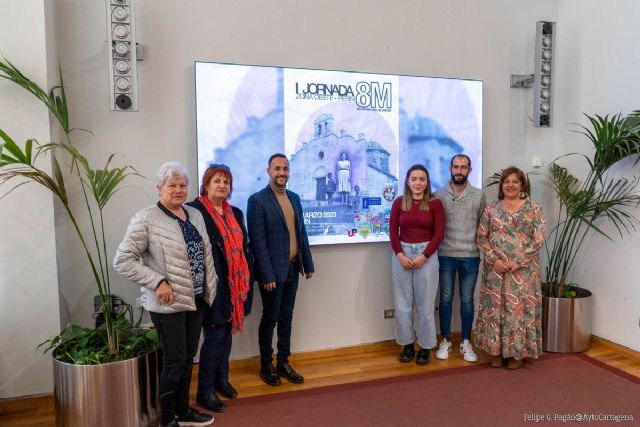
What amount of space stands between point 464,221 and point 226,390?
2.03 m

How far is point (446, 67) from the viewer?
12.7 ft

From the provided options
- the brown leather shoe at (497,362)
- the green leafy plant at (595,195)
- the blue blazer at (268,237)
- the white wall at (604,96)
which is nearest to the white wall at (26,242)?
the blue blazer at (268,237)

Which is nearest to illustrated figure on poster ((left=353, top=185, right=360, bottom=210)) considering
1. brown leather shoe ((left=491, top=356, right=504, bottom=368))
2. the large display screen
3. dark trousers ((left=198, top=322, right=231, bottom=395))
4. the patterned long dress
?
the large display screen

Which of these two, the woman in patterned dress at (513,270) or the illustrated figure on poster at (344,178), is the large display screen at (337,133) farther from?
the woman in patterned dress at (513,270)

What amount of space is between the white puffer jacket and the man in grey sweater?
2.00m

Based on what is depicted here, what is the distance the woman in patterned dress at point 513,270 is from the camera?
3.29m

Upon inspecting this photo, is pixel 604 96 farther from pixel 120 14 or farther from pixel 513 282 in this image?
pixel 120 14

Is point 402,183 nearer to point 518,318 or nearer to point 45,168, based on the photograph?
point 518,318

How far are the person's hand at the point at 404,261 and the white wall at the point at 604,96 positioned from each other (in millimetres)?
1734

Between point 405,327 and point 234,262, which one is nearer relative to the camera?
point 234,262

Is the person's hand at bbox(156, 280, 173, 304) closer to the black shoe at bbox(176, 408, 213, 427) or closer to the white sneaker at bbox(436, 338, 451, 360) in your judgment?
the black shoe at bbox(176, 408, 213, 427)

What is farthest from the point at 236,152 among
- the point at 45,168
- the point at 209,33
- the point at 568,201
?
the point at 568,201

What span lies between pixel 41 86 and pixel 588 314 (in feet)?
13.7

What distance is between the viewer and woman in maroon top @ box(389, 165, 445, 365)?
3404mm
